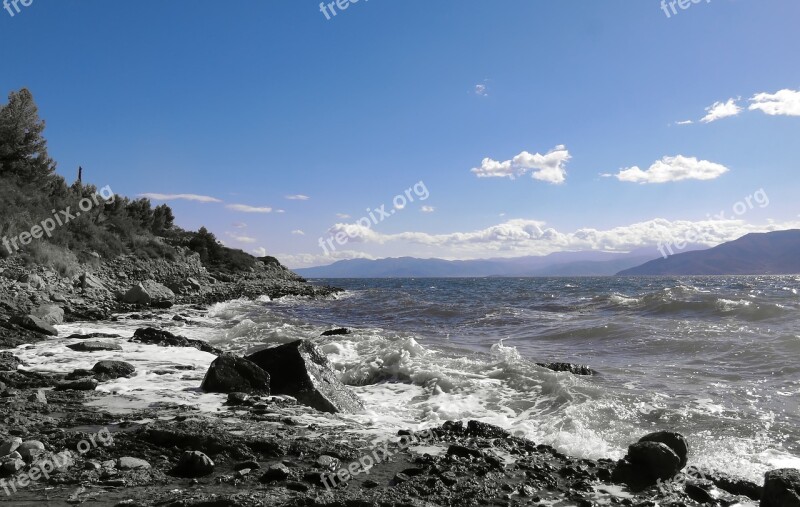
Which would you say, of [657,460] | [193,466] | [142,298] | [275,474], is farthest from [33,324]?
[657,460]

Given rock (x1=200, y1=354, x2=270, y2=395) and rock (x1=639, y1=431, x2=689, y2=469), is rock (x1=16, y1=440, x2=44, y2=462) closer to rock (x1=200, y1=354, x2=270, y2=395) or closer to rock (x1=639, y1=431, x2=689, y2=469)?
rock (x1=200, y1=354, x2=270, y2=395)

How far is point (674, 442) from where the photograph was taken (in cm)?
580

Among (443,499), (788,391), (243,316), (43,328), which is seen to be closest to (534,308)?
(243,316)

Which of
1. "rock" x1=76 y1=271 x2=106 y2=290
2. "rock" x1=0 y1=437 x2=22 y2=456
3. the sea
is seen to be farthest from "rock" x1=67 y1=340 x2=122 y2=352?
"rock" x1=76 y1=271 x2=106 y2=290

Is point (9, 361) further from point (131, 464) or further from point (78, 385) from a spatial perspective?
point (131, 464)

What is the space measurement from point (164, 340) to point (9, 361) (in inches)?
162

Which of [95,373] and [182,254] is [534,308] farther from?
[182,254]

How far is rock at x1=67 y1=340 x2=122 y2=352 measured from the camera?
1126 centimetres

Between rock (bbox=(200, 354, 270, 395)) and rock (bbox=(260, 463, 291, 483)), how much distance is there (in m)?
3.84

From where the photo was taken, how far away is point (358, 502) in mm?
4309

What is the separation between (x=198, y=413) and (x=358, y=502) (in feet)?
11.7

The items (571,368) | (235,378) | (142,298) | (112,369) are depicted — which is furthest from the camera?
(142,298)

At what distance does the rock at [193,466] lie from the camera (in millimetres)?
4750

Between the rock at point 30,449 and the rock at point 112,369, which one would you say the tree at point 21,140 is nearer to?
the rock at point 112,369
